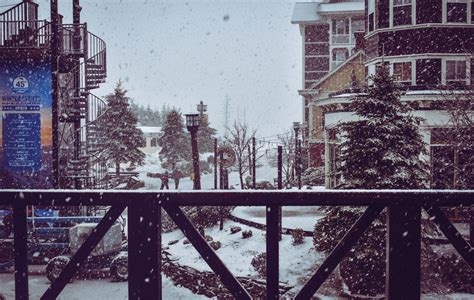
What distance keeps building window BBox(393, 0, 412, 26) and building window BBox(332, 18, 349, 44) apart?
2375cm

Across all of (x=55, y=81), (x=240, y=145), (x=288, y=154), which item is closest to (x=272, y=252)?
(x=55, y=81)

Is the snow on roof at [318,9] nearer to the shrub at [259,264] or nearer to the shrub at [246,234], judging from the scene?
the shrub at [246,234]

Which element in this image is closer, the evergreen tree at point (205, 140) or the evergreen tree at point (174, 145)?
the evergreen tree at point (174, 145)

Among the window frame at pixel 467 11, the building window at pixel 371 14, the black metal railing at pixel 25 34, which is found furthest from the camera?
the building window at pixel 371 14

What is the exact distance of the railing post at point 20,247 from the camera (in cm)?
294

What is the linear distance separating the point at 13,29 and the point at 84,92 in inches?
147

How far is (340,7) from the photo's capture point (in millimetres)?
44781

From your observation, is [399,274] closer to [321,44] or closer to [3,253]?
[3,253]

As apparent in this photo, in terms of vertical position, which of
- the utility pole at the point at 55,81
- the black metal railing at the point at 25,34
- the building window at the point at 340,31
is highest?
the building window at the point at 340,31

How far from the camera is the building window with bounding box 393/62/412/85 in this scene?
2047cm

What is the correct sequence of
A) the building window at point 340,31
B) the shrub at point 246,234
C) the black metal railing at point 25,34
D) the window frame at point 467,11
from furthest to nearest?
the building window at point 340,31 → the window frame at point 467,11 → the black metal railing at point 25,34 → the shrub at point 246,234

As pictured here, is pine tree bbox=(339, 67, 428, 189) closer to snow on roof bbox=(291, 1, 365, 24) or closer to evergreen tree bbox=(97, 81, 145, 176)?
evergreen tree bbox=(97, 81, 145, 176)

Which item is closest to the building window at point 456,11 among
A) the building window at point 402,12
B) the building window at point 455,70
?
the building window at point 402,12

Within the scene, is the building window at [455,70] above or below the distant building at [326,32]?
below
